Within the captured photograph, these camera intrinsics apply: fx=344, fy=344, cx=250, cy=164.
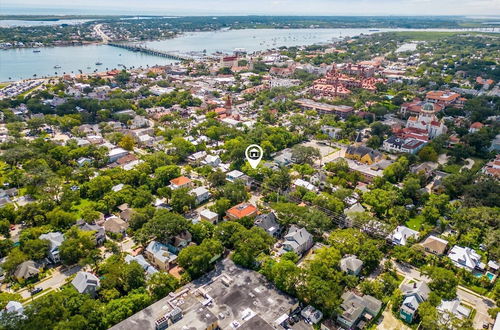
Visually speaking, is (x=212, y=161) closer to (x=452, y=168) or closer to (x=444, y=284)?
(x=444, y=284)

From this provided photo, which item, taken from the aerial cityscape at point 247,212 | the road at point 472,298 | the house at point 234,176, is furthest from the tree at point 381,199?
the house at point 234,176

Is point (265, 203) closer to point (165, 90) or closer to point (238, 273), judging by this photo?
point (238, 273)

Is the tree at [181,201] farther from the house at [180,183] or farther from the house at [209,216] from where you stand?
the house at [180,183]

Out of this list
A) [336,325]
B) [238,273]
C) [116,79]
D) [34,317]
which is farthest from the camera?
[116,79]

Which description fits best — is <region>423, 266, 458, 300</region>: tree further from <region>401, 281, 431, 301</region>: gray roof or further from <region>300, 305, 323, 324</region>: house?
<region>300, 305, 323, 324</region>: house

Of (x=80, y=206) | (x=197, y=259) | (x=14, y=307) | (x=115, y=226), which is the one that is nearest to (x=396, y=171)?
(x=197, y=259)

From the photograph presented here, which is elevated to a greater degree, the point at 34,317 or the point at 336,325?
the point at 34,317

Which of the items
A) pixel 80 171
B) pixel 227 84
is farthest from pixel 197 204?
pixel 227 84

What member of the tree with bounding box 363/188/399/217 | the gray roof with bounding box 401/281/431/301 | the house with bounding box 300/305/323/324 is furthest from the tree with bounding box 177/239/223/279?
the tree with bounding box 363/188/399/217
